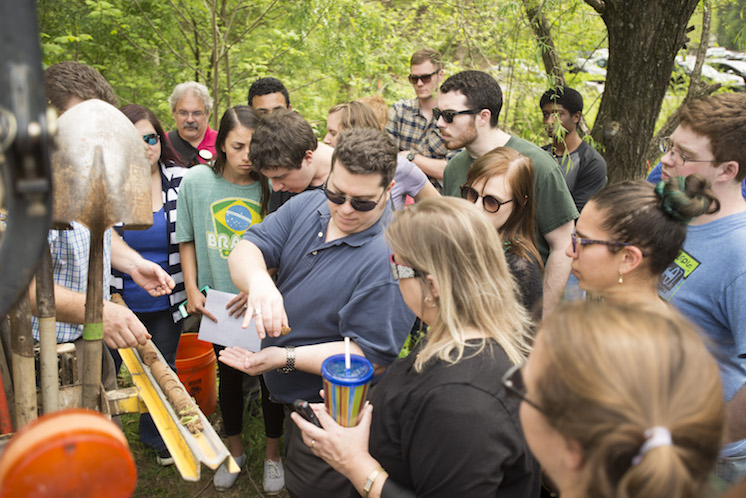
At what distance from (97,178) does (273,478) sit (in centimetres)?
267

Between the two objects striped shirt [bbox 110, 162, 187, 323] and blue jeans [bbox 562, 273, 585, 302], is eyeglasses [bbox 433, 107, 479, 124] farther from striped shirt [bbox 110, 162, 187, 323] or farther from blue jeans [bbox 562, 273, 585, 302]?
striped shirt [bbox 110, 162, 187, 323]

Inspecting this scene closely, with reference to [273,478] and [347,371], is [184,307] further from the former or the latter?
[347,371]

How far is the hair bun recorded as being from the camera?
1912 mm

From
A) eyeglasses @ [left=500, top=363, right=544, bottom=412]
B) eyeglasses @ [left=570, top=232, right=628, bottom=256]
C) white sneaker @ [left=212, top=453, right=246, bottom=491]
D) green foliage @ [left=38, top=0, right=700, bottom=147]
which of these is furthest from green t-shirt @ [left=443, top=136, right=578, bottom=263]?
green foliage @ [left=38, top=0, right=700, bottom=147]

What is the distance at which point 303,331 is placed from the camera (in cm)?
235

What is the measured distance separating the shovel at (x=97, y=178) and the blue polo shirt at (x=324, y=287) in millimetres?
1031

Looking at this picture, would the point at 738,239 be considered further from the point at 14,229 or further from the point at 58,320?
the point at 58,320

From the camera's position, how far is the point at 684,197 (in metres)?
1.91

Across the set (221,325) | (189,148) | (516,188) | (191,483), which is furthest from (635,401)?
(189,148)

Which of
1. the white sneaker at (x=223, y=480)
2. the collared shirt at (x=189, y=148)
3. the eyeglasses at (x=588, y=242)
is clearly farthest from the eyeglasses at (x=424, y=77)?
the white sneaker at (x=223, y=480)

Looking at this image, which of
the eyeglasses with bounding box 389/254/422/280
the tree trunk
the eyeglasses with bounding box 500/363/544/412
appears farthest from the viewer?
the tree trunk

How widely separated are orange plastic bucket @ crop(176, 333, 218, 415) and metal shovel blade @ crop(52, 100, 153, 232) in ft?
7.74

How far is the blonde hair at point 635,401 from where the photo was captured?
2.92 ft

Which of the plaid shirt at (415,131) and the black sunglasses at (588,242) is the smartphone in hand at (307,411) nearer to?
the black sunglasses at (588,242)
